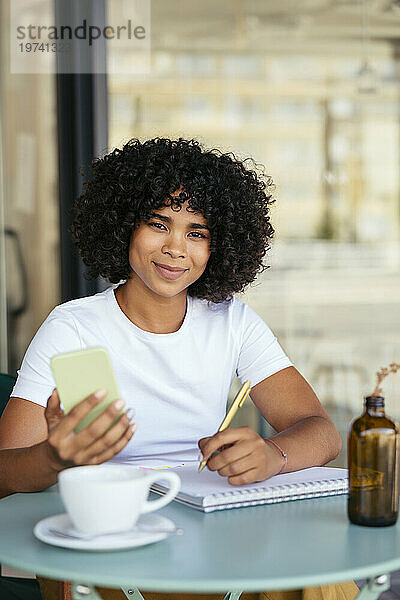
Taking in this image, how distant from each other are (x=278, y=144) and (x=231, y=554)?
7.59 ft

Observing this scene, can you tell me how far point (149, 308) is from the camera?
1771mm

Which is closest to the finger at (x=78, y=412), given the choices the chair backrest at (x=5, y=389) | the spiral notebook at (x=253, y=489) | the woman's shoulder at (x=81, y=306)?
the spiral notebook at (x=253, y=489)

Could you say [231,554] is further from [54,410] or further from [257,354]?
[257,354]

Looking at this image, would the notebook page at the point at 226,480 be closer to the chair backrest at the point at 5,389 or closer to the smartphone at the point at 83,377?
the smartphone at the point at 83,377

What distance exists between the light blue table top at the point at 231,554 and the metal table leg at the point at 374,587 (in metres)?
0.04

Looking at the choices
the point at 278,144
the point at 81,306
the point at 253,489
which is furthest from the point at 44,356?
the point at 278,144

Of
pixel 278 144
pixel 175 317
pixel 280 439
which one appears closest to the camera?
pixel 280 439

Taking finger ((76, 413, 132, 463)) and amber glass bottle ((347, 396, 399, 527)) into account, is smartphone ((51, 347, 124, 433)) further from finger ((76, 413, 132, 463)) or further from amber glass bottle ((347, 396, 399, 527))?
amber glass bottle ((347, 396, 399, 527))

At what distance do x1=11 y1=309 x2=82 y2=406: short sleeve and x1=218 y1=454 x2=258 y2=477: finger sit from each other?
1.25 ft

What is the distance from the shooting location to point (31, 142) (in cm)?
314

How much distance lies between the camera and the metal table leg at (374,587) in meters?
1.08

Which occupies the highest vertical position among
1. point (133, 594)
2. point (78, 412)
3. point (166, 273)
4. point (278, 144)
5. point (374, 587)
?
point (278, 144)

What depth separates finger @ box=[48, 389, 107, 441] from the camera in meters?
1.11

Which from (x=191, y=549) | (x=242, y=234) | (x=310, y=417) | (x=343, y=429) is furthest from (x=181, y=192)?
(x=343, y=429)
